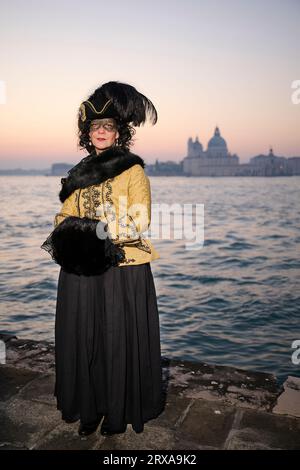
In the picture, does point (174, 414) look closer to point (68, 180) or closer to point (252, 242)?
point (68, 180)

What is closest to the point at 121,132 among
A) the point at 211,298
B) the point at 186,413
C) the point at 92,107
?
the point at 92,107

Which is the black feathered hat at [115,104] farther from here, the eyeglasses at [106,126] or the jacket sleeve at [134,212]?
the jacket sleeve at [134,212]

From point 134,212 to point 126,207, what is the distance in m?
0.06

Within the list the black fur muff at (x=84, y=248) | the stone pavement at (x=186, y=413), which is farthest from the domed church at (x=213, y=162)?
the black fur muff at (x=84, y=248)

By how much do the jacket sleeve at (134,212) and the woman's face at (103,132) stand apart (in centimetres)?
24

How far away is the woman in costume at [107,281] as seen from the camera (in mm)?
2621

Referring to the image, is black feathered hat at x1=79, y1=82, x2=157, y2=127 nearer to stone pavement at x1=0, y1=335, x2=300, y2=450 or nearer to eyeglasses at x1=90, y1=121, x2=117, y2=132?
eyeglasses at x1=90, y1=121, x2=117, y2=132

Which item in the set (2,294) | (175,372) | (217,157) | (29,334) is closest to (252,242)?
(2,294)

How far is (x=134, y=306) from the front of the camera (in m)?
2.68

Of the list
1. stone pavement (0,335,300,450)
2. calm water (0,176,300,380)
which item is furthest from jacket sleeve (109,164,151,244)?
calm water (0,176,300,380)

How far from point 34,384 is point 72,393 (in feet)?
2.42

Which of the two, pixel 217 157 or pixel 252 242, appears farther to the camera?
pixel 217 157

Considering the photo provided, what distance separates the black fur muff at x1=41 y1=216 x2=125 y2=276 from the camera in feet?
8.32
